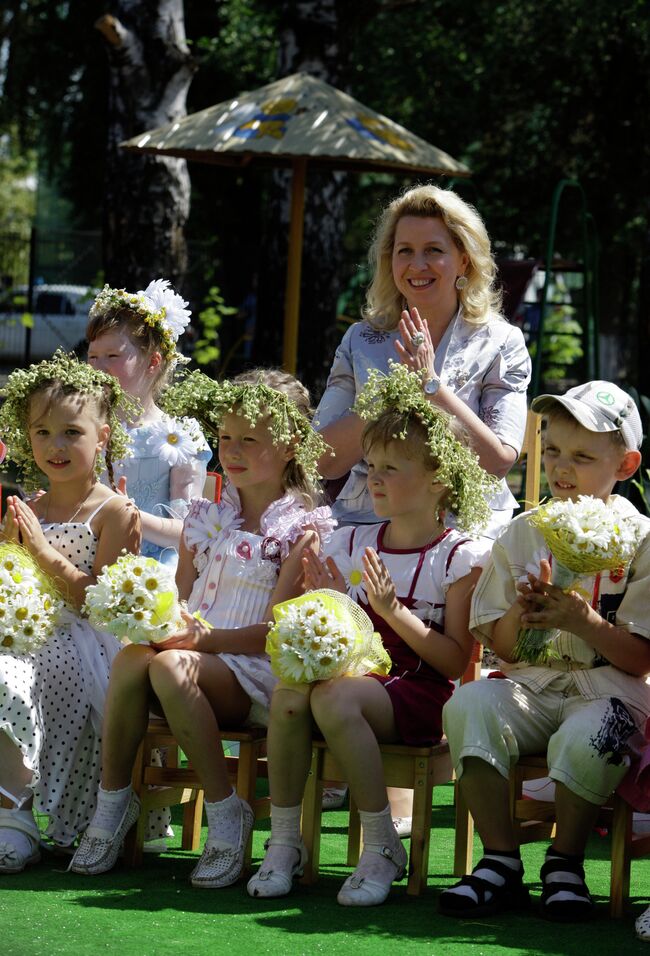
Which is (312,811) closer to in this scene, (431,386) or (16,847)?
(16,847)

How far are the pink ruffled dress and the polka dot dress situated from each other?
42 centimetres

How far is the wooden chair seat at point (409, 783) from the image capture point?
3725 millimetres

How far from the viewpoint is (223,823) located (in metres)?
3.82

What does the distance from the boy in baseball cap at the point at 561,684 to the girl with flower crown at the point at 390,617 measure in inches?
6.3

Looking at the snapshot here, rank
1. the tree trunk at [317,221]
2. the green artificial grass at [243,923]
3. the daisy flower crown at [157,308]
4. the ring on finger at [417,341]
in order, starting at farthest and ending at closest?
the tree trunk at [317,221] < the daisy flower crown at [157,308] < the ring on finger at [417,341] < the green artificial grass at [243,923]

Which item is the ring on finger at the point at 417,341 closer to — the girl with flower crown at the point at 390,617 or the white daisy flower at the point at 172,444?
the girl with flower crown at the point at 390,617

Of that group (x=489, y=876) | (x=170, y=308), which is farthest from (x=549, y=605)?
(x=170, y=308)

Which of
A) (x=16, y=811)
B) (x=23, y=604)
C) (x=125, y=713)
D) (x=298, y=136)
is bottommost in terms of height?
(x=16, y=811)

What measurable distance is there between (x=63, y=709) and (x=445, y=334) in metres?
1.75

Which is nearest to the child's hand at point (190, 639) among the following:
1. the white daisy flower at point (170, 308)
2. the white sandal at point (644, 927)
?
the white sandal at point (644, 927)

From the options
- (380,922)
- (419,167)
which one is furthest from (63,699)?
(419,167)

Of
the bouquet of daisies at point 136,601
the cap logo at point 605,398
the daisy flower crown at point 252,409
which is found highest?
the cap logo at point 605,398

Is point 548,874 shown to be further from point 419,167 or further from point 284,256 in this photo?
point 284,256

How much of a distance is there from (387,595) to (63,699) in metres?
1.09
